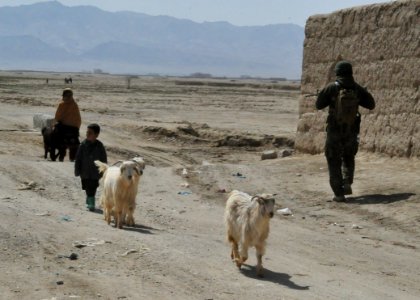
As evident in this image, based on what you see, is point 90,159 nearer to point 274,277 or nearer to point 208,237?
point 208,237

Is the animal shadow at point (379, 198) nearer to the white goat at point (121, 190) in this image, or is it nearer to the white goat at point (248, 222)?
the white goat at point (121, 190)

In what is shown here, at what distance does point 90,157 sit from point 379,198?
446cm

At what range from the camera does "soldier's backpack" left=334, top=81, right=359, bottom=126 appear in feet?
42.4

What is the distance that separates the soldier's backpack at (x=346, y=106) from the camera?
12938 mm

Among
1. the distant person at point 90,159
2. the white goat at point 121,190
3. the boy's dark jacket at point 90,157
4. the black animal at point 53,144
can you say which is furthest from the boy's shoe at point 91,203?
the black animal at point 53,144

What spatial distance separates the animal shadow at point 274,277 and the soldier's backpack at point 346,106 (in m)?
4.67

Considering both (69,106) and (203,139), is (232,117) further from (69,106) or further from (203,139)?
(69,106)

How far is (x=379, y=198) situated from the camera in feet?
43.5

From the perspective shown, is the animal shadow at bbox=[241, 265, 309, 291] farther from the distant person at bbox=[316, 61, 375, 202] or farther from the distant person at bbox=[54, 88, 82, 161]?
the distant person at bbox=[54, 88, 82, 161]

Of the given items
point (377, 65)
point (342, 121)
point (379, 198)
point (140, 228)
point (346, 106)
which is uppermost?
point (377, 65)

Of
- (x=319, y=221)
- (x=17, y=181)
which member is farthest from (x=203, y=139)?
(x=319, y=221)

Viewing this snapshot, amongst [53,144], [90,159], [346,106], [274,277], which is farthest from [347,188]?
[53,144]

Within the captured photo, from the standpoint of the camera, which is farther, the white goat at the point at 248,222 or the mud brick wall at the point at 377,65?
the mud brick wall at the point at 377,65

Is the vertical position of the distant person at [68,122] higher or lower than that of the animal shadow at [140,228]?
higher
